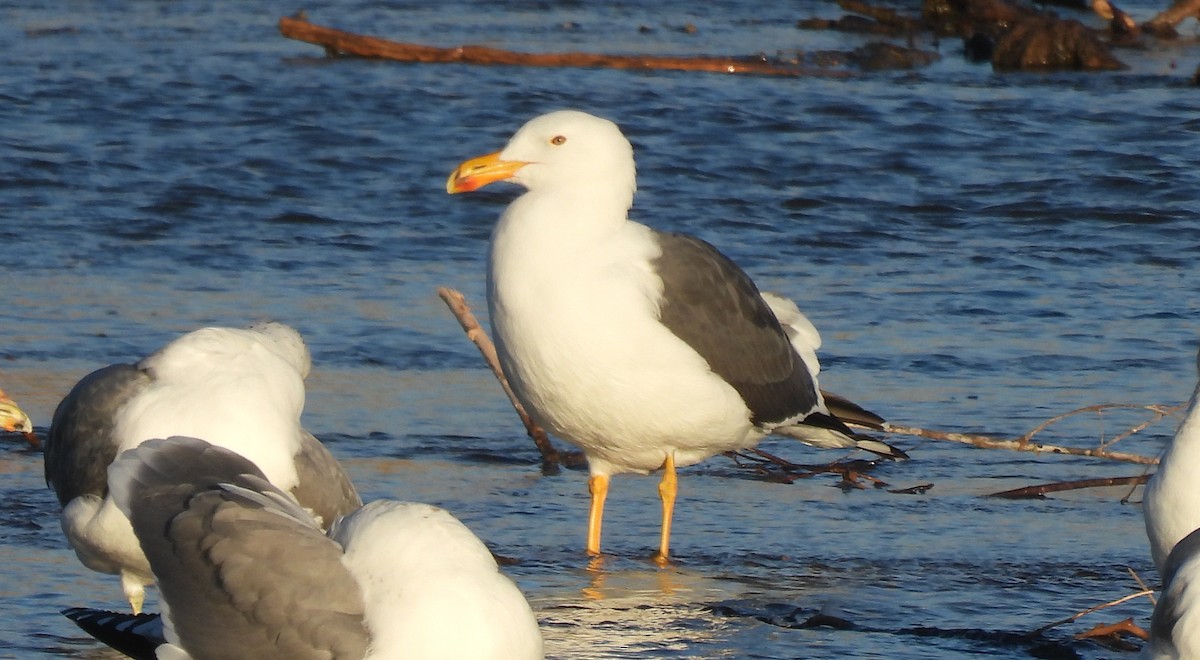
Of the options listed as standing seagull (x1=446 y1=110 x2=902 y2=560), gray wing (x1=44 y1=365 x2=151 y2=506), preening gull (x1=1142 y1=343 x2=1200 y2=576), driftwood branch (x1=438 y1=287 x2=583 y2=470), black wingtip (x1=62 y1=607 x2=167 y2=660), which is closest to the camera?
black wingtip (x1=62 y1=607 x2=167 y2=660)

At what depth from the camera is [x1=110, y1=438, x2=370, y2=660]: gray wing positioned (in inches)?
155

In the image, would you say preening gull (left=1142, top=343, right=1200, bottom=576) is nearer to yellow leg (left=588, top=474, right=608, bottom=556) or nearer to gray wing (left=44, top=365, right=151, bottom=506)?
yellow leg (left=588, top=474, right=608, bottom=556)

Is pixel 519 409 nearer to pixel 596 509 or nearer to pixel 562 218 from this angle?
pixel 596 509

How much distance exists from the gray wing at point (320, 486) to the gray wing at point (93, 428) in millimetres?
439

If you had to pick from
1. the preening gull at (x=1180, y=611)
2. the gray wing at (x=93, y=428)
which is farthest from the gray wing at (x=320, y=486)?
the preening gull at (x=1180, y=611)

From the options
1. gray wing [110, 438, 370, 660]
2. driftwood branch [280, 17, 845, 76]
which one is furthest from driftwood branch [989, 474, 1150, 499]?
driftwood branch [280, 17, 845, 76]

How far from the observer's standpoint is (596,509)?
20.0 feet

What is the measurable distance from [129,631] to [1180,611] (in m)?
2.15

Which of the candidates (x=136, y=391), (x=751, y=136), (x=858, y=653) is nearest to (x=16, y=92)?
(x=751, y=136)

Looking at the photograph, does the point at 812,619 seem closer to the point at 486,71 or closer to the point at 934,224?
the point at 934,224

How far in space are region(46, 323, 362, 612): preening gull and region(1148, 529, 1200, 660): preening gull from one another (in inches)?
74.3

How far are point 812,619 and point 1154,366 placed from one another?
10.2 ft

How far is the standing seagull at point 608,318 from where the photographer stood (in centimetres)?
586

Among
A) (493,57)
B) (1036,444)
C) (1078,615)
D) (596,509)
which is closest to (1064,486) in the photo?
(1036,444)
